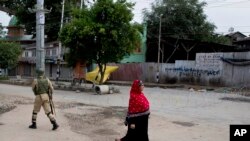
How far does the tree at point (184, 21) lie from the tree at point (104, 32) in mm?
22436

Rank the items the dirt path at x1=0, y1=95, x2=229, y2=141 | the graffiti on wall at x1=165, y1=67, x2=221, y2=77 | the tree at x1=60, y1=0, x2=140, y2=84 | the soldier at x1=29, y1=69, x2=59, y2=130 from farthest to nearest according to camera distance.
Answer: the graffiti on wall at x1=165, y1=67, x2=221, y2=77, the tree at x1=60, y1=0, x2=140, y2=84, the soldier at x1=29, y1=69, x2=59, y2=130, the dirt path at x1=0, y1=95, x2=229, y2=141

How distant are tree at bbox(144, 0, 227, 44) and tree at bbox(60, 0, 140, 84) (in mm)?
22436

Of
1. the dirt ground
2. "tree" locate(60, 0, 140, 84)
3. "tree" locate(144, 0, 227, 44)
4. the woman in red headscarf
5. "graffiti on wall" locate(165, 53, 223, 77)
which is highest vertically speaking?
"tree" locate(144, 0, 227, 44)

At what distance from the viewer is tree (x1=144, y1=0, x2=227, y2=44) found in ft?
157

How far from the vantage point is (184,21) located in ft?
157

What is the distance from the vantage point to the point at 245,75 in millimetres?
29141

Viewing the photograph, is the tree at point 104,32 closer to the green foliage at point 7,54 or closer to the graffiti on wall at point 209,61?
the graffiti on wall at point 209,61

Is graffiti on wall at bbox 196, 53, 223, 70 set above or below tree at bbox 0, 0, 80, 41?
below

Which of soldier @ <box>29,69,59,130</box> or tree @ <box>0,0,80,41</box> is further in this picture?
tree @ <box>0,0,80,41</box>

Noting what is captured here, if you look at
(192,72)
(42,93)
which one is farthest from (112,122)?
(192,72)

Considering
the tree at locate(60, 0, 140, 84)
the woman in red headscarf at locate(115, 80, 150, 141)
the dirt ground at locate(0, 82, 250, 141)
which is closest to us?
the woman in red headscarf at locate(115, 80, 150, 141)

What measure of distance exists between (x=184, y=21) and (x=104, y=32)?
24683 millimetres

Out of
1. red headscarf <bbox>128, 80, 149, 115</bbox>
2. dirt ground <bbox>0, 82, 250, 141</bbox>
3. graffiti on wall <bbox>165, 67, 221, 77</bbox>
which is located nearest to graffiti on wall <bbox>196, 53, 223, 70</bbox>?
graffiti on wall <bbox>165, 67, 221, 77</bbox>

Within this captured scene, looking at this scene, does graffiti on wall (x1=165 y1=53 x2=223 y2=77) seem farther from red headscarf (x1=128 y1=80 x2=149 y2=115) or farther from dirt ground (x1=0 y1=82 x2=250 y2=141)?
red headscarf (x1=128 y1=80 x2=149 y2=115)
